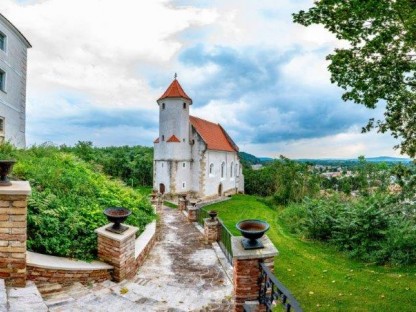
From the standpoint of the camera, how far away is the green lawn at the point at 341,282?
7625 millimetres

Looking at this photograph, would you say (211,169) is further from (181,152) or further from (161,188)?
(161,188)

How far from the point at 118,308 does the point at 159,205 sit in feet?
50.8

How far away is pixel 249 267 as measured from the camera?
5.39m

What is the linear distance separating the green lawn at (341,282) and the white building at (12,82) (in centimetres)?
1729

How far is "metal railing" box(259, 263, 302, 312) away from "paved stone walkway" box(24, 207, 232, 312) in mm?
2231

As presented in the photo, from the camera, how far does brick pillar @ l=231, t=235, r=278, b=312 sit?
5.30m

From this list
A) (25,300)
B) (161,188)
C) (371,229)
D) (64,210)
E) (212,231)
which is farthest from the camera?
(161,188)

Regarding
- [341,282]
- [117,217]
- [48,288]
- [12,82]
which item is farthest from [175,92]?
[48,288]

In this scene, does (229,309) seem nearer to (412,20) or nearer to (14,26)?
(412,20)

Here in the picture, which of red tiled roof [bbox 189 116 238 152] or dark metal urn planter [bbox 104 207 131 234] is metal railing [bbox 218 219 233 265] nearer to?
dark metal urn planter [bbox 104 207 131 234]

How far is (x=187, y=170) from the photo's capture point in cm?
3731

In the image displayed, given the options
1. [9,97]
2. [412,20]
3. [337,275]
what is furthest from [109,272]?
[9,97]

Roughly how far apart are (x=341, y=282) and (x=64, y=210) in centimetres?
728

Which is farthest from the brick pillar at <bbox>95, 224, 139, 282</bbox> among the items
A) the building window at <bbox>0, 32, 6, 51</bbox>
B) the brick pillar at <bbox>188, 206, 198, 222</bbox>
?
the building window at <bbox>0, 32, 6, 51</bbox>
